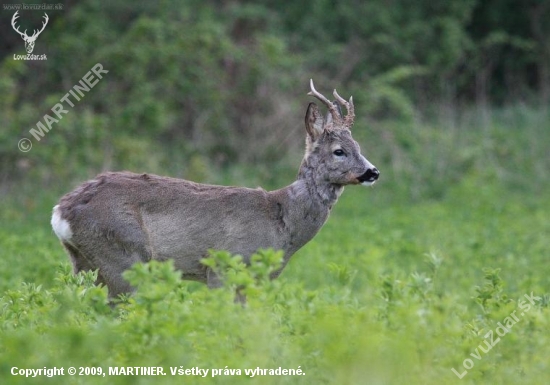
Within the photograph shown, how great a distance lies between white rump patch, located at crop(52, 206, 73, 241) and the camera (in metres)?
7.54

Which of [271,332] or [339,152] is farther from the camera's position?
[339,152]

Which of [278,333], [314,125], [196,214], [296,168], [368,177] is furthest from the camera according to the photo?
[296,168]

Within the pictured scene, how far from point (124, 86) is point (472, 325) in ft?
42.9

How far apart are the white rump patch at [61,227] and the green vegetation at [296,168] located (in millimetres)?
1015

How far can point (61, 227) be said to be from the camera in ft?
24.8

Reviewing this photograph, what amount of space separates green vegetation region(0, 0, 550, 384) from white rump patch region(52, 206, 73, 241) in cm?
101

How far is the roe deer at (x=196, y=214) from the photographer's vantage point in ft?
24.7

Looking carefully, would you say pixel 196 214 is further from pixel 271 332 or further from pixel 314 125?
pixel 271 332

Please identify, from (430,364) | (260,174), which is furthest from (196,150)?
(430,364)

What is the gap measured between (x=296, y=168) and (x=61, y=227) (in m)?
10.9

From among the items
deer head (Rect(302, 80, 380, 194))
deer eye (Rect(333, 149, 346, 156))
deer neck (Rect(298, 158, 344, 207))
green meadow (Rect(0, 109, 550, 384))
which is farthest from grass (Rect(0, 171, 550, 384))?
deer eye (Rect(333, 149, 346, 156))

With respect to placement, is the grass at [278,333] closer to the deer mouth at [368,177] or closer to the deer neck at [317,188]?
the deer neck at [317,188]

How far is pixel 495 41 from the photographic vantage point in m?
23.8

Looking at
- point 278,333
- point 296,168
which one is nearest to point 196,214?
point 278,333
